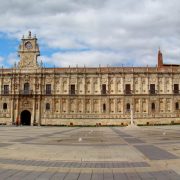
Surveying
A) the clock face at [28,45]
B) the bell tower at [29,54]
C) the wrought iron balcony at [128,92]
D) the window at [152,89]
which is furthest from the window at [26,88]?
the window at [152,89]

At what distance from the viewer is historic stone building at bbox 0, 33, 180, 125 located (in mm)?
77438

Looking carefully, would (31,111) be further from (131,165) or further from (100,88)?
(131,165)

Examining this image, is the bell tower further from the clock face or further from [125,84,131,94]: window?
[125,84,131,94]: window

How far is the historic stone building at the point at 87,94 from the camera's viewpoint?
77.4 metres

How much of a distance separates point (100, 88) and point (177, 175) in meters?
68.7

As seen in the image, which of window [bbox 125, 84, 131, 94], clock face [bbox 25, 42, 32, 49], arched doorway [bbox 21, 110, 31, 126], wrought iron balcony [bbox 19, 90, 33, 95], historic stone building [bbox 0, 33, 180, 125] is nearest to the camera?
historic stone building [bbox 0, 33, 180, 125]

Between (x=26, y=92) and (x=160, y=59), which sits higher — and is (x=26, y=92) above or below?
below

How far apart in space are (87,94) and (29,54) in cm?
1633

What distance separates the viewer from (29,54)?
81.0 metres

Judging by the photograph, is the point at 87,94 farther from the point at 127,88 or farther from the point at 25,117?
the point at 25,117

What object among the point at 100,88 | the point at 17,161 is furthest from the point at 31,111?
the point at 17,161

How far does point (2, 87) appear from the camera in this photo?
81625 millimetres

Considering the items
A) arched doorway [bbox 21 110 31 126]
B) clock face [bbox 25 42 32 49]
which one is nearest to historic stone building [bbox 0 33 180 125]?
arched doorway [bbox 21 110 31 126]

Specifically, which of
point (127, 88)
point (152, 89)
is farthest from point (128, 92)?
point (152, 89)
